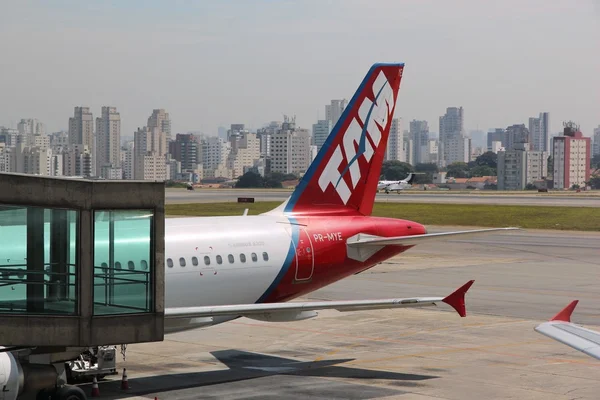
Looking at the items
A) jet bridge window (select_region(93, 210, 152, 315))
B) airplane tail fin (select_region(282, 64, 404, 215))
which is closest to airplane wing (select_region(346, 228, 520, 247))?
airplane tail fin (select_region(282, 64, 404, 215))

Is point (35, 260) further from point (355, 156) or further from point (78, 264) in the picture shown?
point (355, 156)

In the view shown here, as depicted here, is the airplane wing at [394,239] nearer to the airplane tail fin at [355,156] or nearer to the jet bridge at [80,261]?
the airplane tail fin at [355,156]

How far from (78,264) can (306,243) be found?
41.1ft

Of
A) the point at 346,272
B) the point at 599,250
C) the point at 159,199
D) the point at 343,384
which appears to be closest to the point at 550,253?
the point at 599,250

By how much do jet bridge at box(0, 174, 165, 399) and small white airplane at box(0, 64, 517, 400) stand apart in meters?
2.80

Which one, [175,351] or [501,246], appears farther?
[501,246]

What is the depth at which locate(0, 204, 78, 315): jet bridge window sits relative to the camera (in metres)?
20.2

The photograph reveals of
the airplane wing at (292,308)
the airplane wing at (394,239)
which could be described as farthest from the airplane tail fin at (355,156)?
the airplane wing at (292,308)

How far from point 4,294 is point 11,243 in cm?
106

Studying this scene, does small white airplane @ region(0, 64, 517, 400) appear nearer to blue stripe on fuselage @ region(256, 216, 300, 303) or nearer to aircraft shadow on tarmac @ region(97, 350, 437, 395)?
blue stripe on fuselage @ region(256, 216, 300, 303)

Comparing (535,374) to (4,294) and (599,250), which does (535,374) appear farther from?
(599,250)

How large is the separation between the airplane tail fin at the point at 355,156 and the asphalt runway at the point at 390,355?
4911 mm

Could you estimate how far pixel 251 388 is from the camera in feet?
89.1

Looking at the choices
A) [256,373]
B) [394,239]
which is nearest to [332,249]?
[394,239]
